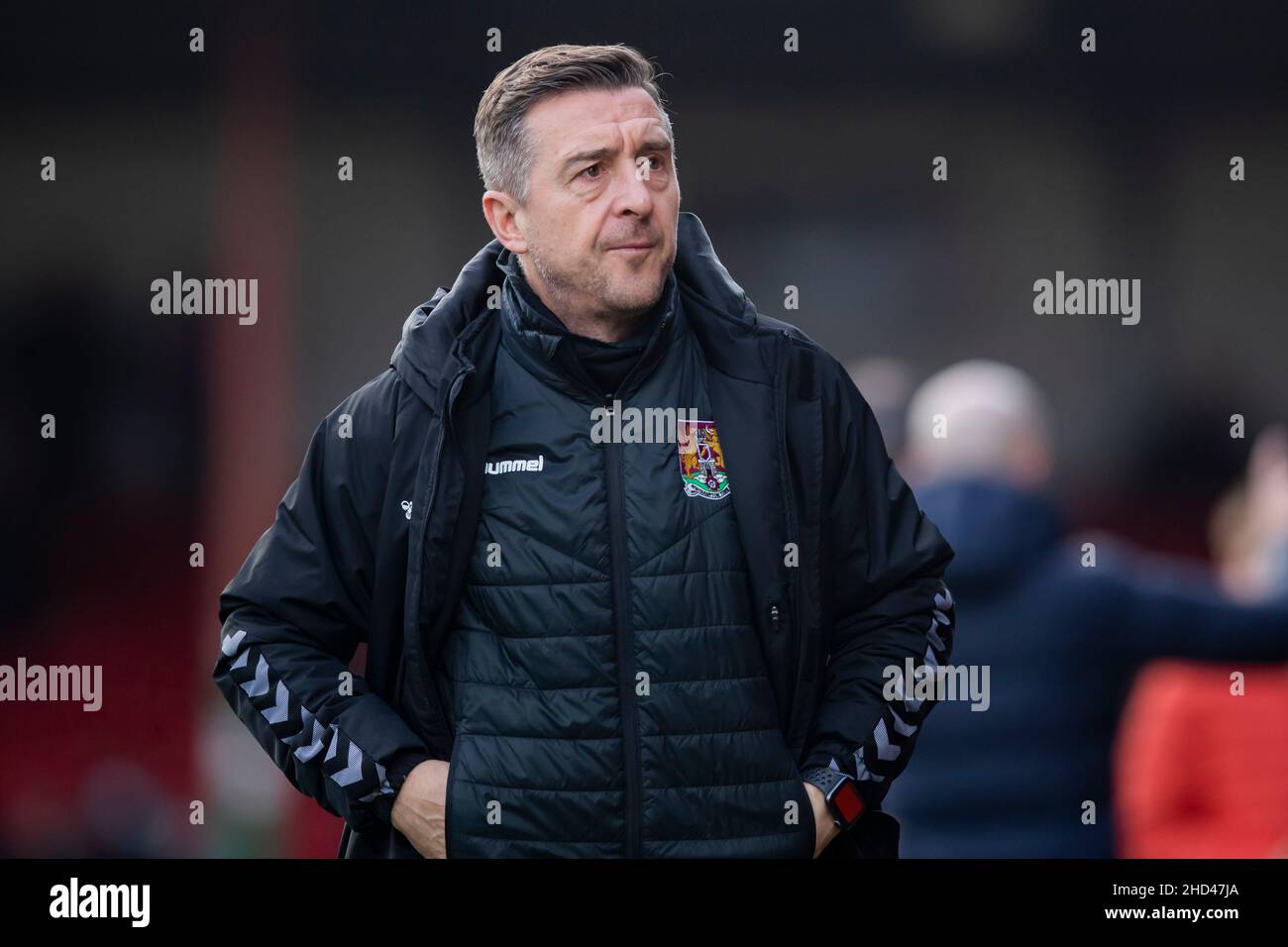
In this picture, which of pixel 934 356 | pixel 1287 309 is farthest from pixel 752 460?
pixel 1287 309

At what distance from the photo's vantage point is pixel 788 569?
7.23 feet

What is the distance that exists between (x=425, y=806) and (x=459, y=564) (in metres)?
0.35

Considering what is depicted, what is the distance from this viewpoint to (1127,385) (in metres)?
3.49

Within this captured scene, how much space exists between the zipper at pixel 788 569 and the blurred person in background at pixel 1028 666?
54 centimetres

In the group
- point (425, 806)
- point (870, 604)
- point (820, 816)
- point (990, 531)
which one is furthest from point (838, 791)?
point (990, 531)

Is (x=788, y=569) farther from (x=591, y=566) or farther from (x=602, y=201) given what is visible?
(x=602, y=201)

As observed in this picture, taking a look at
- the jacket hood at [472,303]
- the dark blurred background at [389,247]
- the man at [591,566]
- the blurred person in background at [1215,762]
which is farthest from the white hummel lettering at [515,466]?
the blurred person in background at [1215,762]

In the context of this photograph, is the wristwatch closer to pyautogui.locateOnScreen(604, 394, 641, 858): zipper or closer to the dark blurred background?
pyautogui.locateOnScreen(604, 394, 641, 858): zipper

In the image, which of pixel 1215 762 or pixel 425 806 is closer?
pixel 425 806

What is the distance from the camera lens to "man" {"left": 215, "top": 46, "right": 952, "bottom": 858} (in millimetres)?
2156

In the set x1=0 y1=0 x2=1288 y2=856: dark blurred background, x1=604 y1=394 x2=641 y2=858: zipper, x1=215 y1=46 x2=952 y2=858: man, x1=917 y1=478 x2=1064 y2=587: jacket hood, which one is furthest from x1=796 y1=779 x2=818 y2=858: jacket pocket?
x1=0 y1=0 x2=1288 y2=856: dark blurred background

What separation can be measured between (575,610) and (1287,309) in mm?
2013

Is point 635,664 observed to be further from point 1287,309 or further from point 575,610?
point 1287,309
